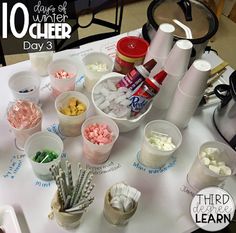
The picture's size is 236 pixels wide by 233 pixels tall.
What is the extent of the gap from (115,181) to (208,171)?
233 millimetres

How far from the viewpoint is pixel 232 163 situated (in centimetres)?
83

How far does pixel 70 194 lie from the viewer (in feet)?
2.27

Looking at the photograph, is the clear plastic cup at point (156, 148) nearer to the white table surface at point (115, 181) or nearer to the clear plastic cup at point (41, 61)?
the white table surface at point (115, 181)

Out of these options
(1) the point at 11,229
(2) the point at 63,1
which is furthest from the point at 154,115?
(2) the point at 63,1

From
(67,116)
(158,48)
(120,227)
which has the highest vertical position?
→ (158,48)

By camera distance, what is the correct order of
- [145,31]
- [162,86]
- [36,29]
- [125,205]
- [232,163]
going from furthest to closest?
1. [36,29]
2. [145,31]
3. [162,86]
4. [232,163]
5. [125,205]

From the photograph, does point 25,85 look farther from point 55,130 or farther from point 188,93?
point 188,93

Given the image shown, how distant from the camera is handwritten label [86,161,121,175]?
0.86 meters

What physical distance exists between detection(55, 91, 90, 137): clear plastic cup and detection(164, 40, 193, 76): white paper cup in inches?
9.7

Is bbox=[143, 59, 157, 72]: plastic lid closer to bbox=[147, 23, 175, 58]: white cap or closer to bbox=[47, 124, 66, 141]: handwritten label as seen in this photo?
bbox=[147, 23, 175, 58]: white cap

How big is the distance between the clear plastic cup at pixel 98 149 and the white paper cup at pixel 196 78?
210mm

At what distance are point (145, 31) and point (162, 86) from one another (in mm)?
230

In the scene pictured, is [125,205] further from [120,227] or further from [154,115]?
[154,115]

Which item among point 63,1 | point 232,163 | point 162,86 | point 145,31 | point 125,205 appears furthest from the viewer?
point 63,1
